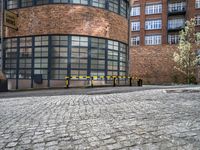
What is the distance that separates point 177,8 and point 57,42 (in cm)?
2742

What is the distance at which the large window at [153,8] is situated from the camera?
32531mm

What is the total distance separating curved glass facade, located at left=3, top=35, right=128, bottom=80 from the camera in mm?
14430

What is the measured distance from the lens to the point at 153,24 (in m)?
33.2

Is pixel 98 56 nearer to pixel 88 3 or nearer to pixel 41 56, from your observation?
pixel 88 3

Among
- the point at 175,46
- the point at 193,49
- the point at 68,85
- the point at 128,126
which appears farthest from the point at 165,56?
the point at 128,126

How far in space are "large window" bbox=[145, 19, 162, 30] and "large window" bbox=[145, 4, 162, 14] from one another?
1.80 meters

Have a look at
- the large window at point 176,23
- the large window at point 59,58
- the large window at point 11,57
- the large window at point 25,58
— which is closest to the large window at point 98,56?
the large window at point 59,58

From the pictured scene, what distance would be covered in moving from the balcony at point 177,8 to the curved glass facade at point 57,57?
21.8 meters

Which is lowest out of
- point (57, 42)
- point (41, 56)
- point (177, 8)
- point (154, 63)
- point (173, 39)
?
point (41, 56)

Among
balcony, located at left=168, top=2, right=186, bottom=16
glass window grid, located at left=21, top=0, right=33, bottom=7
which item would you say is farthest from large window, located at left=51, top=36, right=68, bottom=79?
balcony, located at left=168, top=2, right=186, bottom=16

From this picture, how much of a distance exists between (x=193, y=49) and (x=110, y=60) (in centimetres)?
1771

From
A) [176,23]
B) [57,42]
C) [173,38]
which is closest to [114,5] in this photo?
[57,42]

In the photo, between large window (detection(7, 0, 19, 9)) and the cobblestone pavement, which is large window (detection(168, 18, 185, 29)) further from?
the cobblestone pavement

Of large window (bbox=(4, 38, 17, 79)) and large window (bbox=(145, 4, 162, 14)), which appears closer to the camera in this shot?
large window (bbox=(4, 38, 17, 79))
